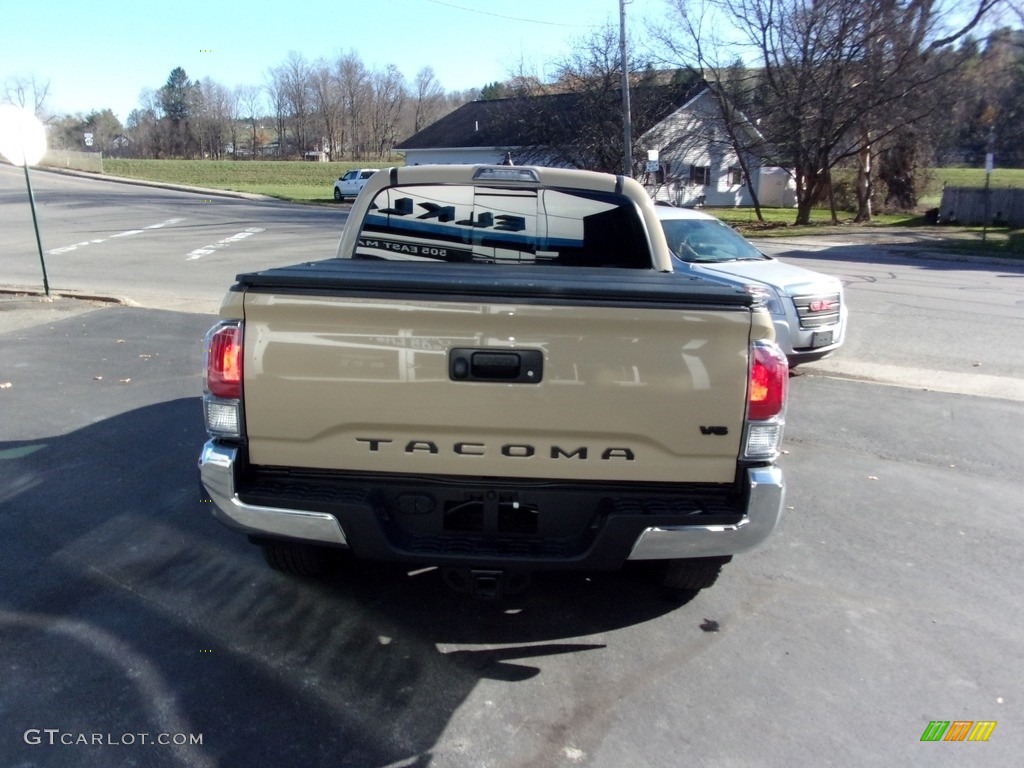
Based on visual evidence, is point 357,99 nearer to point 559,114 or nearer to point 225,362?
point 559,114

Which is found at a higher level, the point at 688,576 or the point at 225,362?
the point at 225,362

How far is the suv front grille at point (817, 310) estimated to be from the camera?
880cm

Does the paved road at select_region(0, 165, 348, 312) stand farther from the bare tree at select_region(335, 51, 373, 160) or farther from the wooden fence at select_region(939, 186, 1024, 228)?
the bare tree at select_region(335, 51, 373, 160)

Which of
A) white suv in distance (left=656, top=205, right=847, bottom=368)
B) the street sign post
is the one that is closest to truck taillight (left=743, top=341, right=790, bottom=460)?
white suv in distance (left=656, top=205, right=847, bottom=368)

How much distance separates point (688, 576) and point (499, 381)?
148 centimetres

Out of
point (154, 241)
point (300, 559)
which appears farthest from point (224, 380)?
point (154, 241)

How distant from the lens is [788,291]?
881 cm

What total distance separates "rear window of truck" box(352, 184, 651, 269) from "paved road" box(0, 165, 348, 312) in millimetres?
8457

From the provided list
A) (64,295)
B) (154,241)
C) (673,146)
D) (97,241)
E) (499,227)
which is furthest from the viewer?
(673,146)

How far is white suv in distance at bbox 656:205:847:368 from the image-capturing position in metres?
8.77

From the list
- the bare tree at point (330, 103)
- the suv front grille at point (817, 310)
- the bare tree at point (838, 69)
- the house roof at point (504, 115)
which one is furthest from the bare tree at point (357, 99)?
the suv front grille at point (817, 310)

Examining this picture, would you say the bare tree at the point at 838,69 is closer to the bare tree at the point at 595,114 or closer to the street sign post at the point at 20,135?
the bare tree at the point at 595,114

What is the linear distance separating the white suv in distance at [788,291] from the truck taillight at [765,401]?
196 inches

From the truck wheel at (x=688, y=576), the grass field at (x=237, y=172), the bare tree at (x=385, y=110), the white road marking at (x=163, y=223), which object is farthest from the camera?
the bare tree at (x=385, y=110)
